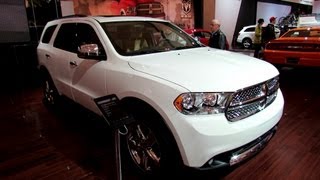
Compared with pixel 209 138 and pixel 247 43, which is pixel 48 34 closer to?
pixel 209 138

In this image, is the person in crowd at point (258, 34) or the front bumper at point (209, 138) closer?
the front bumper at point (209, 138)

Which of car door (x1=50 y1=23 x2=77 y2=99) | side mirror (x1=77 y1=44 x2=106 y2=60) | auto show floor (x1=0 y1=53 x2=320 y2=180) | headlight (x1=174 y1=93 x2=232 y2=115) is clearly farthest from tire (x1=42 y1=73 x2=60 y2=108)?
headlight (x1=174 y1=93 x2=232 y2=115)

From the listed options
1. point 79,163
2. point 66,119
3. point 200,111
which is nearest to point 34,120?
point 66,119

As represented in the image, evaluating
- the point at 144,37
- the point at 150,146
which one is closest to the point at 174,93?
the point at 150,146

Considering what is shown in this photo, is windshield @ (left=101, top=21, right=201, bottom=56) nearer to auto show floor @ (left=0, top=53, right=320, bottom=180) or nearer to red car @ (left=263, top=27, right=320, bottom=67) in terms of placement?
auto show floor @ (left=0, top=53, right=320, bottom=180)

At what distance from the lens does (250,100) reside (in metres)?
2.29

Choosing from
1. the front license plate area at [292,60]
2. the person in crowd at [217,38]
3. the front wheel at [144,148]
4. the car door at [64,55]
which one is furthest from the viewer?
the front license plate area at [292,60]

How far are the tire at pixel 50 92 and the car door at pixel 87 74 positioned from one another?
1.08 m

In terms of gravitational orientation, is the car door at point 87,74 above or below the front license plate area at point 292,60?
above

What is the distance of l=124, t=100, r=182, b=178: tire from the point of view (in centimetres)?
218

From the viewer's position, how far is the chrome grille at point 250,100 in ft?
7.05

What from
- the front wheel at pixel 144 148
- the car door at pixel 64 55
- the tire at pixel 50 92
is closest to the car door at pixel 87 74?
the car door at pixel 64 55

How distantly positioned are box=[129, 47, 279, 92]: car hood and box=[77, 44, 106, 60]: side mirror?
16.3 inches

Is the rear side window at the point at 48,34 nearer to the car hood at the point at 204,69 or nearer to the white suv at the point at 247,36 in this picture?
the car hood at the point at 204,69
